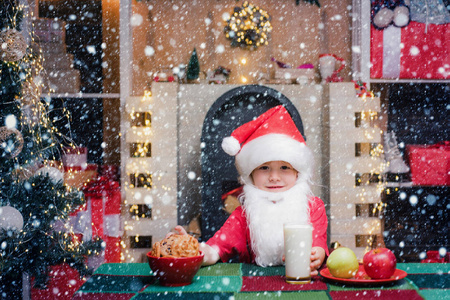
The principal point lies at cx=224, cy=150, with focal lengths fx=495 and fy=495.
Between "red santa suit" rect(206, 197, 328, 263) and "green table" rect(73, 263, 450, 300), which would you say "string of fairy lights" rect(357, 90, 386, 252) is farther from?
"green table" rect(73, 263, 450, 300)

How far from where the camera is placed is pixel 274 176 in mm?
1720

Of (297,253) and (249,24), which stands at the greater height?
(249,24)

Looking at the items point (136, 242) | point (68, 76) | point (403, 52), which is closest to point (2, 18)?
point (68, 76)

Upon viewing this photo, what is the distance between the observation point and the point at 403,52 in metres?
2.94

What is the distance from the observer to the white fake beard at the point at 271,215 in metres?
1.56

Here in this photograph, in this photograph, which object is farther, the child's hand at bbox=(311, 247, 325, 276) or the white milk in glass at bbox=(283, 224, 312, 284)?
the child's hand at bbox=(311, 247, 325, 276)

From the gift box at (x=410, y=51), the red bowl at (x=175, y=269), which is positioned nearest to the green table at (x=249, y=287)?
the red bowl at (x=175, y=269)

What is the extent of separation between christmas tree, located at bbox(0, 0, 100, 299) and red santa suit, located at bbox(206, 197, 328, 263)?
0.76 meters

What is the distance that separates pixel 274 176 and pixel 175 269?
0.74 m

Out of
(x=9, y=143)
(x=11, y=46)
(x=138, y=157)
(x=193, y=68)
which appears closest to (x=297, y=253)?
(x=9, y=143)

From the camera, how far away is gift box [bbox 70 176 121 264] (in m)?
2.64

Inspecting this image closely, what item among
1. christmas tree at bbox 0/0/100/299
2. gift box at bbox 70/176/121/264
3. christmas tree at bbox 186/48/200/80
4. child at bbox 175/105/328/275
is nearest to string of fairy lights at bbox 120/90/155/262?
gift box at bbox 70/176/121/264

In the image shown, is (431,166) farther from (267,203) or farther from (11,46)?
(11,46)

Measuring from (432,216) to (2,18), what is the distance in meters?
2.78
